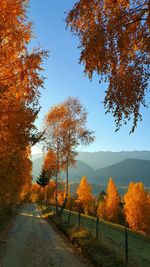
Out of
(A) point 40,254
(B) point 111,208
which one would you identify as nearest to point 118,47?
(A) point 40,254

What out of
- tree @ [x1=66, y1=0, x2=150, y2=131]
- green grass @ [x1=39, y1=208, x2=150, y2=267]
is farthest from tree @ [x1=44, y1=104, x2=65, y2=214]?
tree @ [x1=66, y1=0, x2=150, y2=131]

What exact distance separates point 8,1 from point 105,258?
1076 centimetres

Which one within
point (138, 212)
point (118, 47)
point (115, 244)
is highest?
point (118, 47)

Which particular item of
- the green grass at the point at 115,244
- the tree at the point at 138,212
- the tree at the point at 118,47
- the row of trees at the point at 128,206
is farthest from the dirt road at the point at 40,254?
the tree at the point at 138,212

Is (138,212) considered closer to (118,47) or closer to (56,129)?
(56,129)

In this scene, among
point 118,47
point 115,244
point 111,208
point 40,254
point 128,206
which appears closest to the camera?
point 118,47

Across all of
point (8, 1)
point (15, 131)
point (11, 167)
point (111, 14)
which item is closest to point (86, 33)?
point (111, 14)

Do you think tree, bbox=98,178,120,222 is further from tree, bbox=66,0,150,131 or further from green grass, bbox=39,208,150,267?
tree, bbox=66,0,150,131

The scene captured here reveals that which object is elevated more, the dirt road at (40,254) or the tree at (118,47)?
the tree at (118,47)

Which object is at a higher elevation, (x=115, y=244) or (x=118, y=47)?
(x=118, y=47)

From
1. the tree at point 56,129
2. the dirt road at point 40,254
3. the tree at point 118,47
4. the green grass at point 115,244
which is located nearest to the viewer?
the tree at point 118,47

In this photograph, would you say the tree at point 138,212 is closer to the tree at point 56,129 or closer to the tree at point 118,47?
the tree at point 56,129

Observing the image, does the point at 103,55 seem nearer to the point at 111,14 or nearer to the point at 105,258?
the point at 111,14

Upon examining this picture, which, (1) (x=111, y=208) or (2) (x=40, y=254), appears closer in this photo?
(2) (x=40, y=254)
